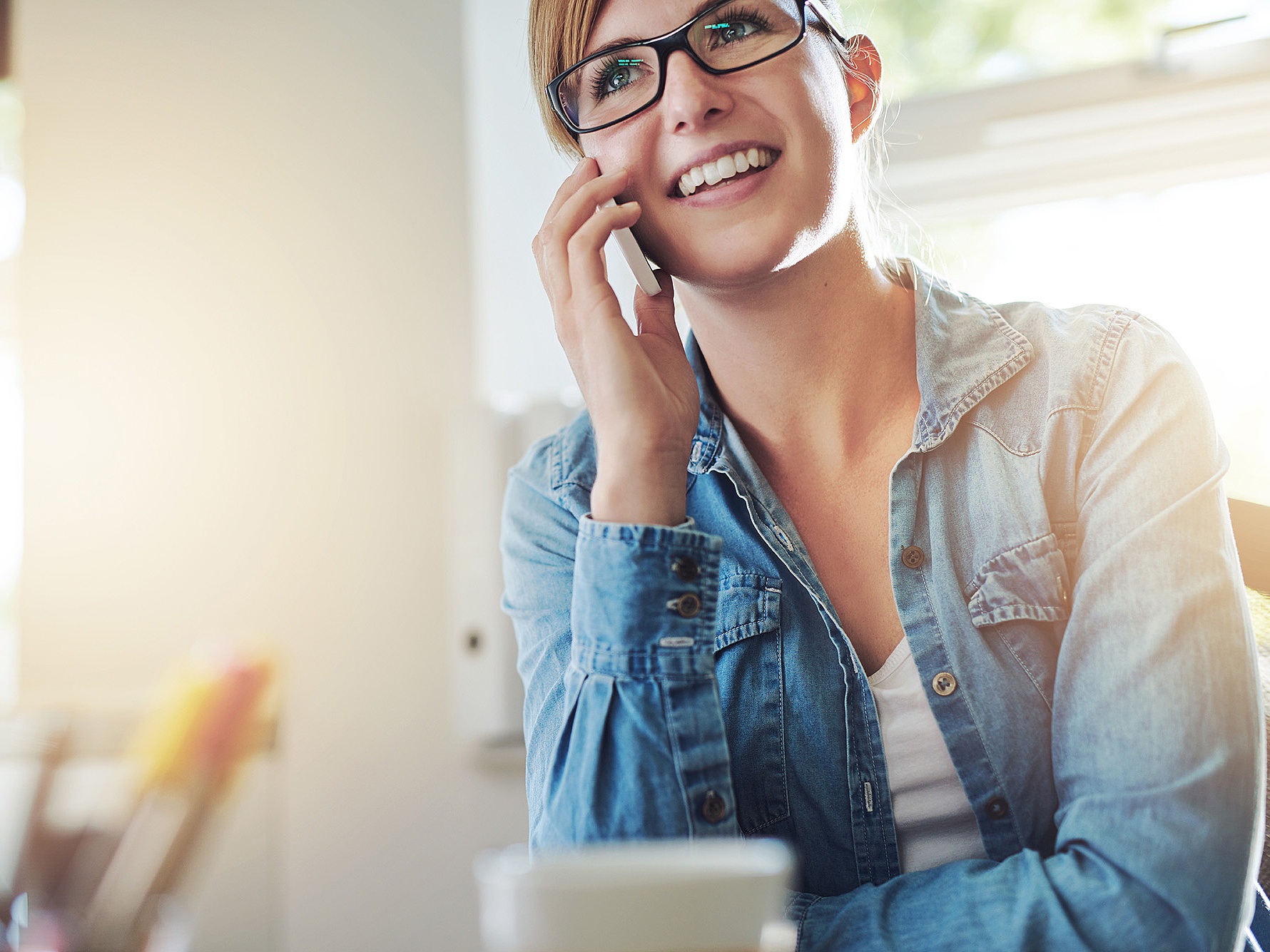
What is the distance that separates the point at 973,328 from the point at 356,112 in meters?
1.31

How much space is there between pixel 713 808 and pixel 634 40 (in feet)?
2.32

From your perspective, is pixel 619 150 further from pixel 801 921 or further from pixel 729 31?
pixel 801 921

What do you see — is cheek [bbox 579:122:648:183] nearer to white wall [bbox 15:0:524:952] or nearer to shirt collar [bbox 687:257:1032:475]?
shirt collar [bbox 687:257:1032:475]

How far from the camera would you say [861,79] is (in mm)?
1074

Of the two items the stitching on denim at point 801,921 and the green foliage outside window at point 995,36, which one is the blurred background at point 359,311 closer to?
the green foliage outside window at point 995,36

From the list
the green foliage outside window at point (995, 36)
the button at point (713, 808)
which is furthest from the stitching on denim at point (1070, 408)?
the green foliage outside window at point (995, 36)

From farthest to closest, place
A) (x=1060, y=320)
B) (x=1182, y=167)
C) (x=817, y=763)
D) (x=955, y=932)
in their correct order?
(x=1182, y=167) < (x=1060, y=320) < (x=817, y=763) < (x=955, y=932)

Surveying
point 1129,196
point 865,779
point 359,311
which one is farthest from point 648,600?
point 1129,196

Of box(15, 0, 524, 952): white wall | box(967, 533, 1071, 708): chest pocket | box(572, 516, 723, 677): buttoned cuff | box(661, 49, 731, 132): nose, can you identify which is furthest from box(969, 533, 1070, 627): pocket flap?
box(15, 0, 524, 952): white wall

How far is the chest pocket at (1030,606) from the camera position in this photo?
88cm

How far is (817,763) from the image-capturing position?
888 millimetres

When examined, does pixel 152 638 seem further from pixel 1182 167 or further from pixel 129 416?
pixel 1182 167

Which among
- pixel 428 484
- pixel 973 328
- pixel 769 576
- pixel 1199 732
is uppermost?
pixel 973 328

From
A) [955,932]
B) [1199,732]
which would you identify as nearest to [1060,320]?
[1199,732]
